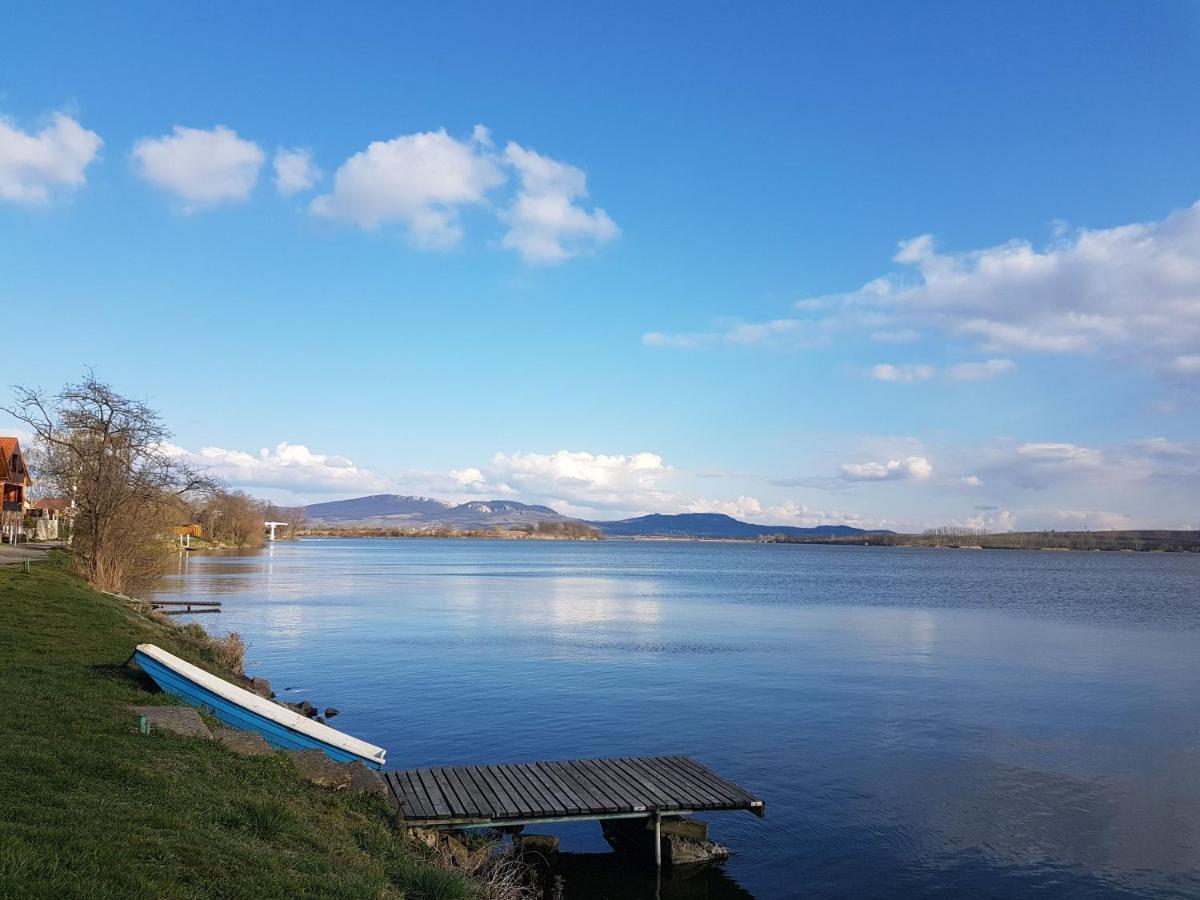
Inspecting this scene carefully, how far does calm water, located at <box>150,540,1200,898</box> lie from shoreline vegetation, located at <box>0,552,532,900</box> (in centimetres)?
393

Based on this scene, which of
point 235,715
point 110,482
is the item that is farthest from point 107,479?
point 235,715

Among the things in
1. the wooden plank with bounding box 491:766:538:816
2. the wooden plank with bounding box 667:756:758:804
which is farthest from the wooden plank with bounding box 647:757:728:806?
the wooden plank with bounding box 491:766:538:816

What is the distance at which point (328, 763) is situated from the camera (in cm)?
1389

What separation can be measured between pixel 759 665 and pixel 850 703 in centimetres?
756

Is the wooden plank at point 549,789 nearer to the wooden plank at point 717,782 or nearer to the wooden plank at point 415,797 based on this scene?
the wooden plank at point 415,797

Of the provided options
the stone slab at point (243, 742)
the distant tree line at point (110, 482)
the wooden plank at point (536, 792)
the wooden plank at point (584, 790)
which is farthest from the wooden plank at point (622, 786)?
the distant tree line at point (110, 482)

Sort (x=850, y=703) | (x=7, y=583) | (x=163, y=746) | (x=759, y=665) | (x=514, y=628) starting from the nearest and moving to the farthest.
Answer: (x=163, y=746) → (x=850, y=703) → (x=7, y=583) → (x=759, y=665) → (x=514, y=628)

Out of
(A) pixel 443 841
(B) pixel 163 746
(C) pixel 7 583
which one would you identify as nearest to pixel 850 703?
(A) pixel 443 841

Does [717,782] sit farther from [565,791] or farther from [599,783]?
[565,791]

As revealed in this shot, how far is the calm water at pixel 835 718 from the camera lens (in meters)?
14.9

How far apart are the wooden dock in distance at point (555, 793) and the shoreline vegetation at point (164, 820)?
646 millimetres

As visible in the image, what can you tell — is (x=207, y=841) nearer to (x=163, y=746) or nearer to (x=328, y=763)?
(x=163, y=746)

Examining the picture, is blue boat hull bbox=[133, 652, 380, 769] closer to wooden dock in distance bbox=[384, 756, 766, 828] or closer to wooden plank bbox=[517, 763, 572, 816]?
wooden dock in distance bbox=[384, 756, 766, 828]

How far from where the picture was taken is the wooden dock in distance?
13.9 metres
